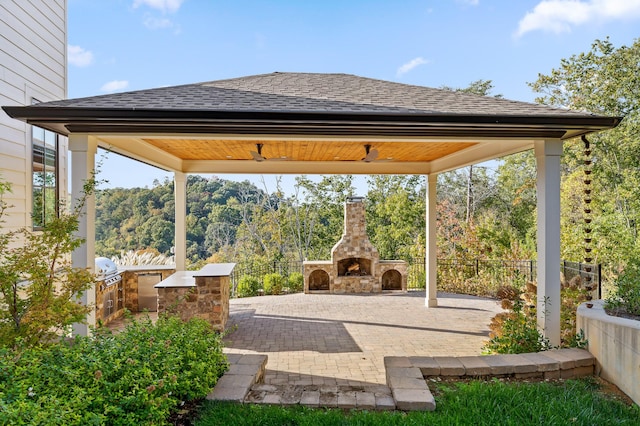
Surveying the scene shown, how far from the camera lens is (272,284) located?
11.0 metres

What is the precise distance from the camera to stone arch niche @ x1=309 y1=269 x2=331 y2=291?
11250mm

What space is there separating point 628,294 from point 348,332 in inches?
153

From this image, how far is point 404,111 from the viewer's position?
4.43m

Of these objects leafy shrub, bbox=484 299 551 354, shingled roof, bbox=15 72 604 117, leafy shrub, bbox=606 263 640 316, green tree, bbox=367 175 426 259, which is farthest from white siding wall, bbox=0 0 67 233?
green tree, bbox=367 175 426 259

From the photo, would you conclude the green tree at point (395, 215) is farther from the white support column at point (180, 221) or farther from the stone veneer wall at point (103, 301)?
the stone veneer wall at point (103, 301)

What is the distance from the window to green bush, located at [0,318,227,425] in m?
3.46

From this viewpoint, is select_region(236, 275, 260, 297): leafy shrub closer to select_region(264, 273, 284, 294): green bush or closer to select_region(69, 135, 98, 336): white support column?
select_region(264, 273, 284, 294): green bush

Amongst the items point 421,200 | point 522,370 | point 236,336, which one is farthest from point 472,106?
point 421,200

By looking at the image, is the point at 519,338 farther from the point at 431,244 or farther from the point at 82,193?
the point at 82,193

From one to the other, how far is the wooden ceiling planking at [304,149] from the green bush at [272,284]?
13.7 feet

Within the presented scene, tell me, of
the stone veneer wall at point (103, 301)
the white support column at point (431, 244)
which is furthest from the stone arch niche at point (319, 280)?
the stone veneer wall at point (103, 301)

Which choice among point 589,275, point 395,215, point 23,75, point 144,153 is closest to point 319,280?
point 144,153

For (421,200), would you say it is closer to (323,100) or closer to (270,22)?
(270,22)

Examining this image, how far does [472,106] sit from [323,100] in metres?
1.85
